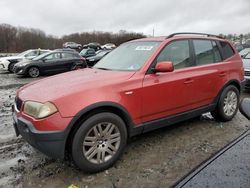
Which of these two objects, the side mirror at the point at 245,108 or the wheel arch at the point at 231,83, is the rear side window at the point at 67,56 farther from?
the side mirror at the point at 245,108

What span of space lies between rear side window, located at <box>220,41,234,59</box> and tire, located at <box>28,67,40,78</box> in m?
11.0

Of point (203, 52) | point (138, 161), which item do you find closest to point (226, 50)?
point (203, 52)

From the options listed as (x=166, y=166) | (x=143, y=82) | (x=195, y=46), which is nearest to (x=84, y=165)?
(x=166, y=166)

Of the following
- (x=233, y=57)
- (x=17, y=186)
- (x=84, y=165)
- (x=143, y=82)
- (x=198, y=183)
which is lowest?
(x=17, y=186)

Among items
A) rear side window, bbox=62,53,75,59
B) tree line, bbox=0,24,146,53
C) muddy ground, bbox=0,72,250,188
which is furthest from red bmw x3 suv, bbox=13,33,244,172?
tree line, bbox=0,24,146,53

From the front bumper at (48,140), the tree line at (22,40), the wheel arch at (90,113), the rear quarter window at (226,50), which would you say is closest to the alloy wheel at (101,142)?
the wheel arch at (90,113)

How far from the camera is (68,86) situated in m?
3.24

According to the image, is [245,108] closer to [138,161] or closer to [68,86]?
[138,161]

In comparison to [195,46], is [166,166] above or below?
below

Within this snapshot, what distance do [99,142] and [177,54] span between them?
201cm

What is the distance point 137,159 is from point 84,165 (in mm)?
857

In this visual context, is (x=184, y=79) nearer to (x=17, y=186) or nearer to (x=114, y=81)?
(x=114, y=81)

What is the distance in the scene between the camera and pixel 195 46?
4.57 meters

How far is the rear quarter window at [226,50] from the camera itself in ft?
16.8
